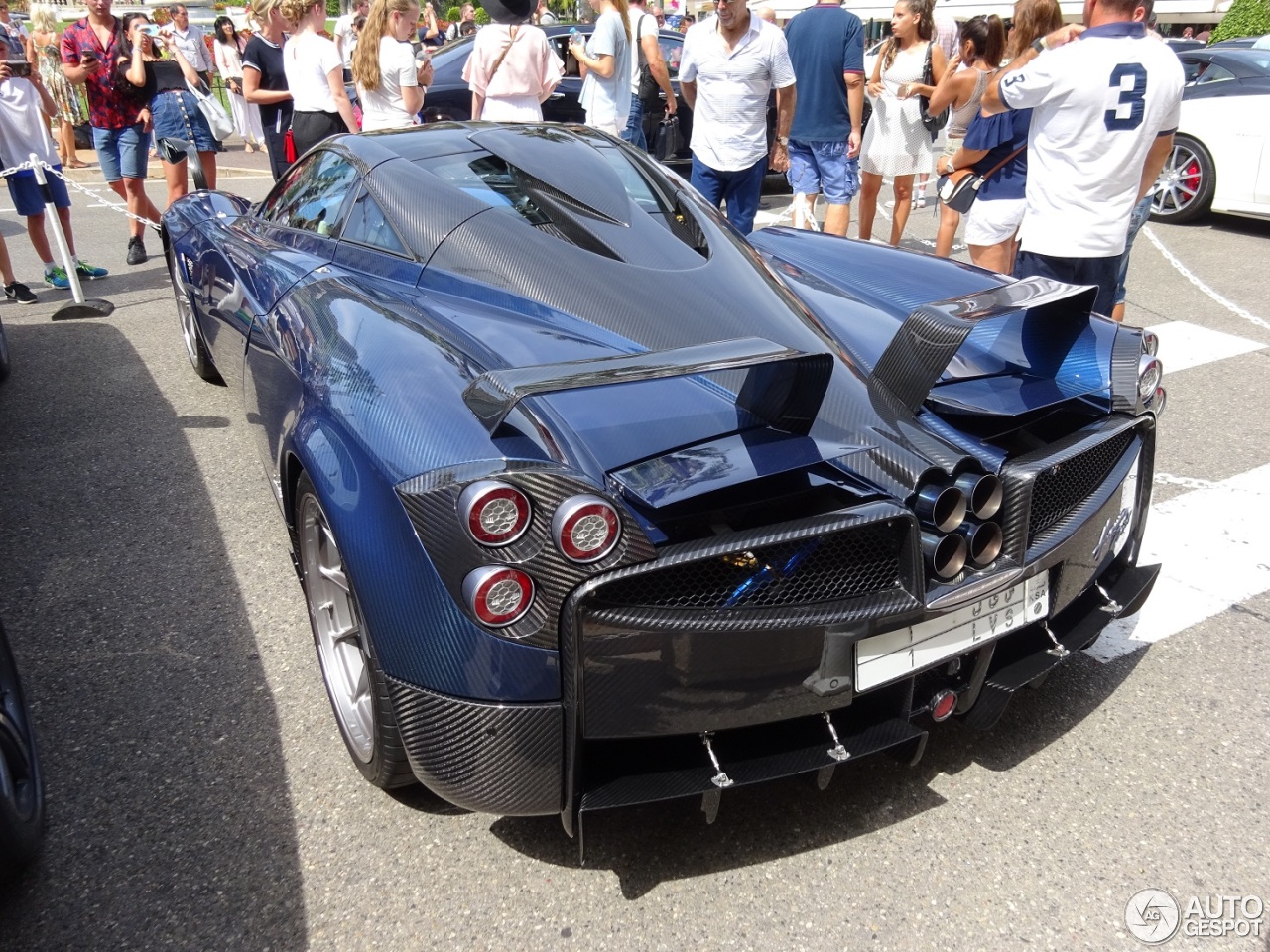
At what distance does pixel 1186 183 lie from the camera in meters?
8.75

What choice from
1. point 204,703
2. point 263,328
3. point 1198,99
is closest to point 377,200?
point 263,328

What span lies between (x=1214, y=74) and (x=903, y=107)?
4.12m

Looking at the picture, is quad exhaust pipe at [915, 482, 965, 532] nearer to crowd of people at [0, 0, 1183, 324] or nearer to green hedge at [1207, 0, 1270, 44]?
crowd of people at [0, 0, 1183, 324]

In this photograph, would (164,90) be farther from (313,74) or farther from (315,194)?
(315,194)

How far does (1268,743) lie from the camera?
98.6 inches

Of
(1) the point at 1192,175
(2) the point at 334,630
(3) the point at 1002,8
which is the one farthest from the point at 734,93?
(3) the point at 1002,8

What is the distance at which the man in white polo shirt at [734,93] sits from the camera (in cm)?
568

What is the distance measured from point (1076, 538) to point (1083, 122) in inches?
86.5

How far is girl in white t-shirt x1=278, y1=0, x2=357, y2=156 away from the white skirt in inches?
35.1

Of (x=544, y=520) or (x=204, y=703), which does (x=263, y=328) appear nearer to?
(x=204, y=703)

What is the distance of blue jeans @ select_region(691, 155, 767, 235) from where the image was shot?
596 centimetres

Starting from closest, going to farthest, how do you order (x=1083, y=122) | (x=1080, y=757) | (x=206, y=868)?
(x=206, y=868) < (x=1080, y=757) < (x=1083, y=122)

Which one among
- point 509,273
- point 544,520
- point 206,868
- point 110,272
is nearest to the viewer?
point 544,520

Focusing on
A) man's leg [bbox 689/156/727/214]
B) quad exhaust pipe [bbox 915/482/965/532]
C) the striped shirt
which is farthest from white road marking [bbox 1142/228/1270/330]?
quad exhaust pipe [bbox 915/482/965/532]
